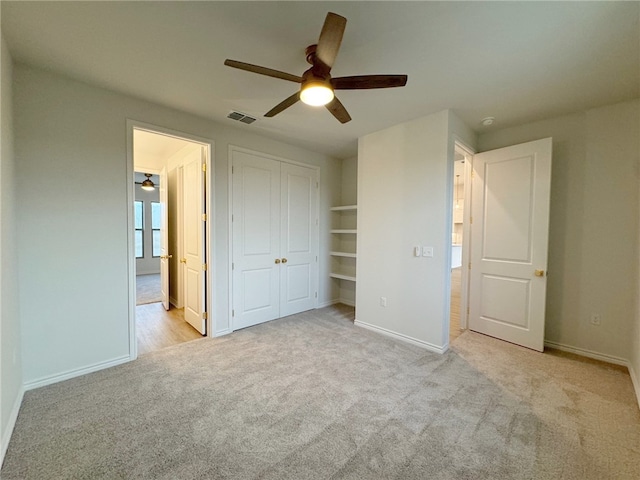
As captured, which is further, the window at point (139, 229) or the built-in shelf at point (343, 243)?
the window at point (139, 229)

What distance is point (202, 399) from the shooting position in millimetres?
2047

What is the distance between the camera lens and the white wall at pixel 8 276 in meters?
1.62

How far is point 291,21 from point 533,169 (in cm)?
292

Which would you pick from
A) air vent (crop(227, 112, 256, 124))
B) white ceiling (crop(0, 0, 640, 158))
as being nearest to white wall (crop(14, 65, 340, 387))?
white ceiling (crop(0, 0, 640, 158))

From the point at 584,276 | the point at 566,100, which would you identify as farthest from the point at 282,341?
the point at 566,100

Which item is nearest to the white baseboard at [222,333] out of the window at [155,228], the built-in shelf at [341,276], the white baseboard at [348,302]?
the built-in shelf at [341,276]

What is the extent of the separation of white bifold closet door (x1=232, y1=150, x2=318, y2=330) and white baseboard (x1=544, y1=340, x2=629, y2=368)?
3.14 meters

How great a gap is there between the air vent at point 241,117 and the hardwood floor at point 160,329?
2.69 metres

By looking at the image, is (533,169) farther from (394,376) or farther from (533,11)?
(394,376)

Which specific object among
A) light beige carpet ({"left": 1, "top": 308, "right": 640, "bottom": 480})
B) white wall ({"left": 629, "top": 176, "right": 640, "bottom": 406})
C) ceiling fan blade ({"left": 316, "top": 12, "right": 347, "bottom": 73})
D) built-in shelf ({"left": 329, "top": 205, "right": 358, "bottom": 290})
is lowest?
light beige carpet ({"left": 1, "top": 308, "right": 640, "bottom": 480})

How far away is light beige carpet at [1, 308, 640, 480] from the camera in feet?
4.83

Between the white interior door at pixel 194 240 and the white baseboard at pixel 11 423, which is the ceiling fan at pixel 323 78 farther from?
the white baseboard at pixel 11 423

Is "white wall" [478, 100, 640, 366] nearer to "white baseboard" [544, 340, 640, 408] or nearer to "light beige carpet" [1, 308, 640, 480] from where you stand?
"white baseboard" [544, 340, 640, 408]

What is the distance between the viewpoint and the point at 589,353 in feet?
9.17
